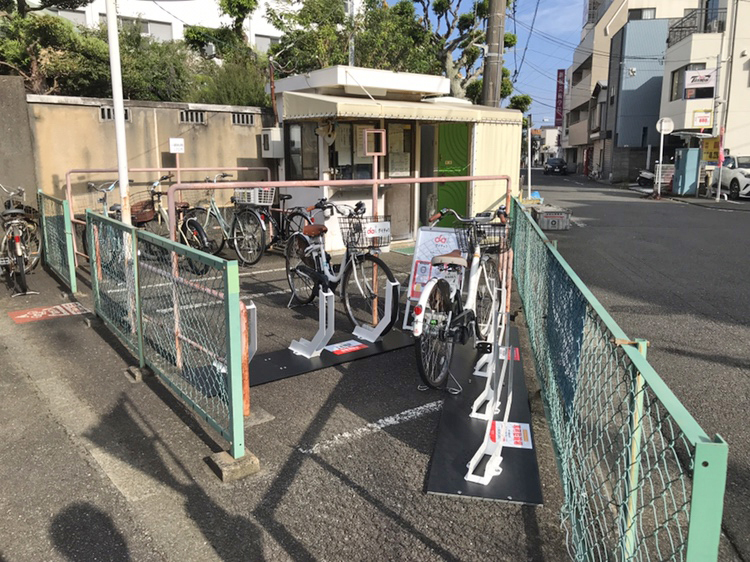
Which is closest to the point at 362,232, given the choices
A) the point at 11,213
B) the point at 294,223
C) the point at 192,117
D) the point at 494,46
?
the point at 294,223

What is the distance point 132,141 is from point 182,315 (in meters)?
7.05

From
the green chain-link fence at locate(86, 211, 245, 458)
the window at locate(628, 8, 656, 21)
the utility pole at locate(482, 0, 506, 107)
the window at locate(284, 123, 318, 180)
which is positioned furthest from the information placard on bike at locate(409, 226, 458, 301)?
the window at locate(628, 8, 656, 21)

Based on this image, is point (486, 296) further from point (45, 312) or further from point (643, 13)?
point (643, 13)

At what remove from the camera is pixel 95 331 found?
18.6ft

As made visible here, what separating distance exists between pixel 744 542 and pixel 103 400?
3.93m

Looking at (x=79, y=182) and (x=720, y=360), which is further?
(x=79, y=182)

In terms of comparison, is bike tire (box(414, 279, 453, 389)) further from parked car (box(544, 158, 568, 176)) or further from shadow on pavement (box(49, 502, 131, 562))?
parked car (box(544, 158, 568, 176))

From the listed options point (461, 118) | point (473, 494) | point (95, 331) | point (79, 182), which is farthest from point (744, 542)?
point (79, 182)

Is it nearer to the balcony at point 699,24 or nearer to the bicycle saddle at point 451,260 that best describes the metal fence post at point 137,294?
the bicycle saddle at point 451,260

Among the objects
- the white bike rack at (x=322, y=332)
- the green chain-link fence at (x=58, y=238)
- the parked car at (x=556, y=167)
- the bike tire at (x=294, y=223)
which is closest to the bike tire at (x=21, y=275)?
the green chain-link fence at (x=58, y=238)

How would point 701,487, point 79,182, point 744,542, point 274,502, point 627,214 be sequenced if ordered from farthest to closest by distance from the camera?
1. point 627,214
2. point 79,182
3. point 274,502
4. point 744,542
5. point 701,487

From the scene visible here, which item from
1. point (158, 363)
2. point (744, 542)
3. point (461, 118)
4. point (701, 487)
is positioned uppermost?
point (461, 118)

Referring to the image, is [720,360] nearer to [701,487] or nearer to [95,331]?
[701,487]

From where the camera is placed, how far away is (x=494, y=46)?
11.0m
